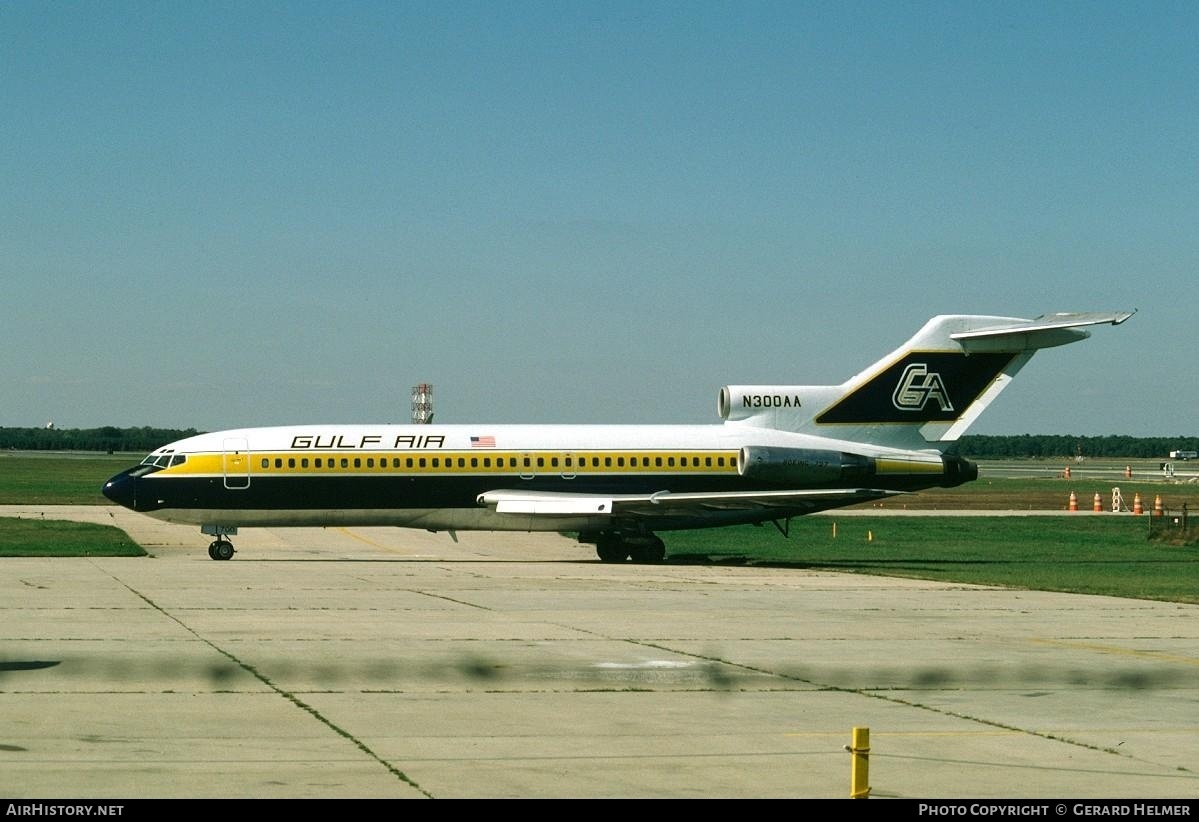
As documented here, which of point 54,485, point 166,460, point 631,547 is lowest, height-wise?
point 631,547

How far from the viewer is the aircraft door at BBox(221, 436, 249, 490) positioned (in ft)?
125

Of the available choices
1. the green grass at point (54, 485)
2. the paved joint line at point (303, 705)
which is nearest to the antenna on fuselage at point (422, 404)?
the green grass at point (54, 485)

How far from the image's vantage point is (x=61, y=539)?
43.3 meters

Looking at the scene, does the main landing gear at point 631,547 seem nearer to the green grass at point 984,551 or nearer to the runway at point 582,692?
the green grass at point 984,551

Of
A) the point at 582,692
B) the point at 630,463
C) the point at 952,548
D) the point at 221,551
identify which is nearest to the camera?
the point at 582,692

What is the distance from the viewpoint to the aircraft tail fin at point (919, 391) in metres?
40.0

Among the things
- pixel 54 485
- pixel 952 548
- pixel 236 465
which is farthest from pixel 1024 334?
pixel 54 485

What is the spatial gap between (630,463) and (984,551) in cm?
1043

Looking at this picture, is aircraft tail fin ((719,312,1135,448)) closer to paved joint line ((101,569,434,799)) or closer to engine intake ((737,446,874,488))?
engine intake ((737,446,874,488))

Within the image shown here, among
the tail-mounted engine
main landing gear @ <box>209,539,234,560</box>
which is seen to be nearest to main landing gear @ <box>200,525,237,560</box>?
main landing gear @ <box>209,539,234,560</box>

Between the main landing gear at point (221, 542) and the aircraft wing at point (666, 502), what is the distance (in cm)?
596

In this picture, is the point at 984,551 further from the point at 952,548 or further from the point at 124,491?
the point at 124,491

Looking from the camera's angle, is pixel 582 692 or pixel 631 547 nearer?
pixel 582 692

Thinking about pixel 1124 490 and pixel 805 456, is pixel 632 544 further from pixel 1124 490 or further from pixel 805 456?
pixel 1124 490
